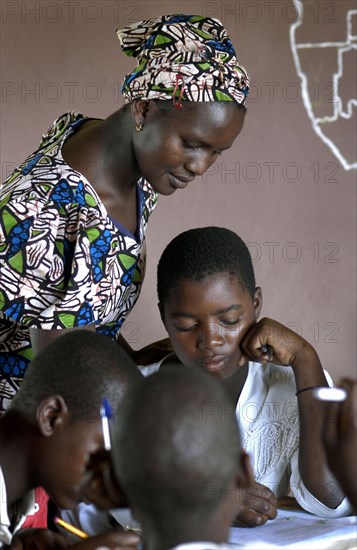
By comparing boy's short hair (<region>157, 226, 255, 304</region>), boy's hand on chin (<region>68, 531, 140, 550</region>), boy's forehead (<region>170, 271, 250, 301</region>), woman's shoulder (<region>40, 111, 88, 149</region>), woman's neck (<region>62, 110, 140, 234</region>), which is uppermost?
woman's shoulder (<region>40, 111, 88, 149</region>)

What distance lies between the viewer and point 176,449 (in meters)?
1.20

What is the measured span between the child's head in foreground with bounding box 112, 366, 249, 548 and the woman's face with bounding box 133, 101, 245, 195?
868 millimetres

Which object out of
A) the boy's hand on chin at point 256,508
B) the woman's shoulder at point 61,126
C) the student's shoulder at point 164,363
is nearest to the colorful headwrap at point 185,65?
the woman's shoulder at point 61,126

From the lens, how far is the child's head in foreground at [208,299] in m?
2.12

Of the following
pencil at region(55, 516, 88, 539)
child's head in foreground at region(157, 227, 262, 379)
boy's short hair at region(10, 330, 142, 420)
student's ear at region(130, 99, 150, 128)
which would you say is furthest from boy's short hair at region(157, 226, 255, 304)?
pencil at region(55, 516, 88, 539)

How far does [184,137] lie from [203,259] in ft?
1.05

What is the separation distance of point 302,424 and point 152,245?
1.68 metres

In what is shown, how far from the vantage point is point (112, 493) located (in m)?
1.46

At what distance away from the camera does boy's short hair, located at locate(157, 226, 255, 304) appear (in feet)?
7.18

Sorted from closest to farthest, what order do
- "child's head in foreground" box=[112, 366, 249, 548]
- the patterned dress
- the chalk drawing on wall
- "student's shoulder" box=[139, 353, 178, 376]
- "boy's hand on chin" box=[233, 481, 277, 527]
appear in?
"child's head in foreground" box=[112, 366, 249, 548] < "boy's hand on chin" box=[233, 481, 277, 527] < the patterned dress < "student's shoulder" box=[139, 353, 178, 376] < the chalk drawing on wall

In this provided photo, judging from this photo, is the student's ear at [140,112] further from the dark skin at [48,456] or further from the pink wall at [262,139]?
the pink wall at [262,139]

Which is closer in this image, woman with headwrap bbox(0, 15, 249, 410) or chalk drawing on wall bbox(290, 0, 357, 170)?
woman with headwrap bbox(0, 15, 249, 410)

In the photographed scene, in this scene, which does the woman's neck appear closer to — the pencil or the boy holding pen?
the boy holding pen

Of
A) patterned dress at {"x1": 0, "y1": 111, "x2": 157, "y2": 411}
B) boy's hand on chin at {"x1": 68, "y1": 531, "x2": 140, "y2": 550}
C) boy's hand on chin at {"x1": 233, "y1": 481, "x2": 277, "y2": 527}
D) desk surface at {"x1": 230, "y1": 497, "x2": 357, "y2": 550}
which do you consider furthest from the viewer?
patterned dress at {"x1": 0, "y1": 111, "x2": 157, "y2": 411}
